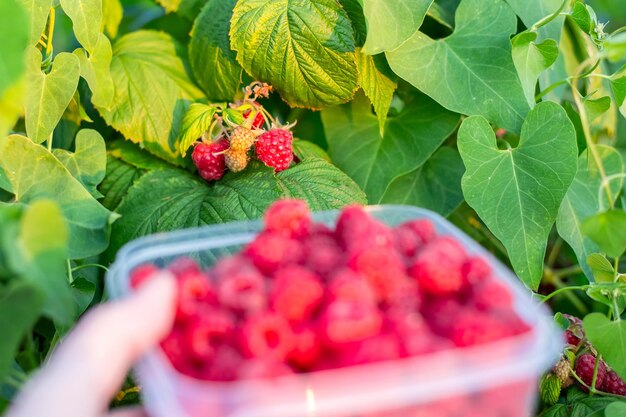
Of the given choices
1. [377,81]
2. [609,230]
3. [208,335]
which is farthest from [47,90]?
[609,230]

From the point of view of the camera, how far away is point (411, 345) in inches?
17.2

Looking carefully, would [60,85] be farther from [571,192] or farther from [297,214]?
[571,192]

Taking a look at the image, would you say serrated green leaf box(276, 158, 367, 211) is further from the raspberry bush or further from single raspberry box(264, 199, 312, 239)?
single raspberry box(264, 199, 312, 239)

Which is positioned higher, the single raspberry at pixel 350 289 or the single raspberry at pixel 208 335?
the single raspberry at pixel 350 289

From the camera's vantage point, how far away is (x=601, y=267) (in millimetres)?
862

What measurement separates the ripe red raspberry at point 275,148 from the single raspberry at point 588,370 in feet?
1.42

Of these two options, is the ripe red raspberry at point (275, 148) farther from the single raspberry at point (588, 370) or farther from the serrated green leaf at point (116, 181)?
the single raspberry at point (588, 370)

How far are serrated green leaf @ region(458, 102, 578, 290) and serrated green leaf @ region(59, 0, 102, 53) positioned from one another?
0.46 metres

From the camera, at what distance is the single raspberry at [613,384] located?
0.89 m

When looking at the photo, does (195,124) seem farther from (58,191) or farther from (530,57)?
(530,57)

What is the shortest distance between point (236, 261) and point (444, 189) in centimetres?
61

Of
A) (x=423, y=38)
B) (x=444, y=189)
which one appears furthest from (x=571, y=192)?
(x=423, y=38)

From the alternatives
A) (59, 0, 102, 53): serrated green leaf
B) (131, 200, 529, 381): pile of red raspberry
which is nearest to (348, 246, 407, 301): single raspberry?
(131, 200, 529, 381): pile of red raspberry

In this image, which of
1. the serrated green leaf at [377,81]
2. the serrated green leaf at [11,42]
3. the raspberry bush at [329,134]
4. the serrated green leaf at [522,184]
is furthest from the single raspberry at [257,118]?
the serrated green leaf at [11,42]
